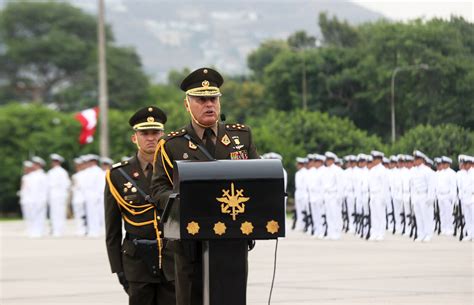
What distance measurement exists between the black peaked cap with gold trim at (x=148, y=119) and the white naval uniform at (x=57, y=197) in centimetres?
2387

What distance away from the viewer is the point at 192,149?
7.08 meters

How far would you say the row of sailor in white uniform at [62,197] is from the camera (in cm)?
3175

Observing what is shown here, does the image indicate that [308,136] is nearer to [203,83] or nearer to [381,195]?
[381,195]

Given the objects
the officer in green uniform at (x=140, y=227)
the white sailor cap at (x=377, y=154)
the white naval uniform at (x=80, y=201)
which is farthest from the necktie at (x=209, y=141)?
the white naval uniform at (x=80, y=201)

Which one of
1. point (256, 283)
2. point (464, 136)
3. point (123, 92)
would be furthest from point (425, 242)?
point (123, 92)

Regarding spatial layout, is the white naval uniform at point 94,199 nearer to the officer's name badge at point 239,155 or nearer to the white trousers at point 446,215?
the white trousers at point 446,215

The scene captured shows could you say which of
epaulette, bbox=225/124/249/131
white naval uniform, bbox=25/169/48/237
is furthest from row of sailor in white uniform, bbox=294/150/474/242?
epaulette, bbox=225/124/249/131

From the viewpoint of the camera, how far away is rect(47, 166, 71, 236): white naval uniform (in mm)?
32750

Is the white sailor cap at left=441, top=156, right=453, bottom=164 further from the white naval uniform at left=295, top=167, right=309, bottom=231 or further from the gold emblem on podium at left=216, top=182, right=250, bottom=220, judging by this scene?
the gold emblem on podium at left=216, top=182, right=250, bottom=220

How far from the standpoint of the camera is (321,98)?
1583 inches

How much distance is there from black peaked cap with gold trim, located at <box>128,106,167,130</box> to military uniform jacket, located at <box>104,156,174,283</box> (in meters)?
0.28

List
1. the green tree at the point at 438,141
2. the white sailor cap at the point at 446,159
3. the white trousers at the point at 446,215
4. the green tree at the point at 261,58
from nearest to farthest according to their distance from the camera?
the green tree at the point at 438,141 → the white sailor cap at the point at 446,159 → the white trousers at the point at 446,215 → the green tree at the point at 261,58

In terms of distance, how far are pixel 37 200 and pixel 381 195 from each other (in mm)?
10087

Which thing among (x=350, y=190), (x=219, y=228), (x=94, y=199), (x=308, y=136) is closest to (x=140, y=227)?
(x=219, y=228)
